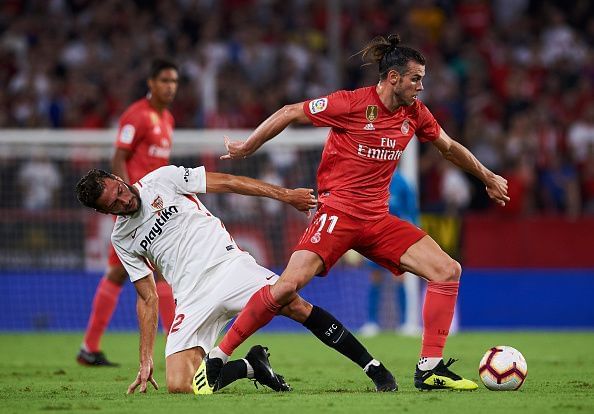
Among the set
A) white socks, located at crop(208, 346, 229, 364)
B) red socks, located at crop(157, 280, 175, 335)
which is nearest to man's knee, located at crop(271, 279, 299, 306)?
white socks, located at crop(208, 346, 229, 364)

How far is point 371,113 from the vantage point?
26.1 feet

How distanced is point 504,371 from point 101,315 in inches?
176

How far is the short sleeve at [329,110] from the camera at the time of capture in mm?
7902

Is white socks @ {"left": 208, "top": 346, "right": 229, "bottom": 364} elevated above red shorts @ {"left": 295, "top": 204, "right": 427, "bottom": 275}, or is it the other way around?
red shorts @ {"left": 295, "top": 204, "right": 427, "bottom": 275}

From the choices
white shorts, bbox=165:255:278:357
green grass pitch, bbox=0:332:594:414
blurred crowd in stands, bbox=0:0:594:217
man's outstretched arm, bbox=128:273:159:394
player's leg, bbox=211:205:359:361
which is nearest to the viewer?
green grass pitch, bbox=0:332:594:414

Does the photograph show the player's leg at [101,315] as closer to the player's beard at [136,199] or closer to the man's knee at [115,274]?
the man's knee at [115,274]

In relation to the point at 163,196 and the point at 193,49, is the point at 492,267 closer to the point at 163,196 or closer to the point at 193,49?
the point at 193,49

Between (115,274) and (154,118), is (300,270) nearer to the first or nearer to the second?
(115,274)

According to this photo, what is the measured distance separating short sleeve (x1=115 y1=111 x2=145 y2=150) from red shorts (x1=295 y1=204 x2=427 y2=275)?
3.46 metres

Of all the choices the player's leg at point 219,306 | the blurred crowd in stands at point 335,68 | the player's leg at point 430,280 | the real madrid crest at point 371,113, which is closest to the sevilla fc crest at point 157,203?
the player's leg at point 219,306

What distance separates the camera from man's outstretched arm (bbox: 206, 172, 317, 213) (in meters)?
7.61

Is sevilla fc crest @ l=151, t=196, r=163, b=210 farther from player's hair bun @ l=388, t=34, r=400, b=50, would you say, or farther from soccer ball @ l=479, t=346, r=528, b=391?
soccer ball @ l=479, t=346, r=528, b=391

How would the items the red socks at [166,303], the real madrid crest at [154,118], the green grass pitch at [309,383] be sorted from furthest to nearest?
the real madrid crest at [154,118]
the red socks at [166,303]
the green grass pitch at [309,383]

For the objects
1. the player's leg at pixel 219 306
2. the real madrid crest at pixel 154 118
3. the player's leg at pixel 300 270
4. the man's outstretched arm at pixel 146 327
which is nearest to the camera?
the man's outstretched arm at pixel 146 327
